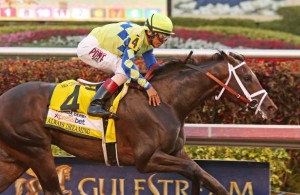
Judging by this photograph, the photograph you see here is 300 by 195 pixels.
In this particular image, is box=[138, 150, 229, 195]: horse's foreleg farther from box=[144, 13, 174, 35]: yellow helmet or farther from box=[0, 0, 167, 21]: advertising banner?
box=[0, 0, 167, 21]: advertising banner

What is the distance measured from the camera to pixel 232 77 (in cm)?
644

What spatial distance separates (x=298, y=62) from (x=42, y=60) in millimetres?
2242

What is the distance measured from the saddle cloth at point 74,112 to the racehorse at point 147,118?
0.07 meters

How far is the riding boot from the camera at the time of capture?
6312 mm

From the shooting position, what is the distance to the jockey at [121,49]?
248 inches

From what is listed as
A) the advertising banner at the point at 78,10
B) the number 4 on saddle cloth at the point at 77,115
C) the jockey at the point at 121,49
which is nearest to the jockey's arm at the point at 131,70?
the jockey at the point at 121,49

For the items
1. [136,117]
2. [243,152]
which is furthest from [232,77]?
[243,152]

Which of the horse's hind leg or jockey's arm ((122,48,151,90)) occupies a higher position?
jockey's arm ((122,48,151,90))

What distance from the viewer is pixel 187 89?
21.2 feet

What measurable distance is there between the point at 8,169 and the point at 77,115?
732mm

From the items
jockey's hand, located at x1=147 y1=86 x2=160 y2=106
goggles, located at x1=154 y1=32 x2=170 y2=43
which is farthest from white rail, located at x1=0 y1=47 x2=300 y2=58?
jockey's hand, located at x1=147 y1=86 x2=160 y2=106

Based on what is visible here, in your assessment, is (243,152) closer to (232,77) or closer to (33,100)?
(232,77)

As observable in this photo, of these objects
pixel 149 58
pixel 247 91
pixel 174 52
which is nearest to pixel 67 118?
pixel 149 58

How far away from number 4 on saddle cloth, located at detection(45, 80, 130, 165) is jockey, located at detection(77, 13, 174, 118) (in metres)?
0.10
